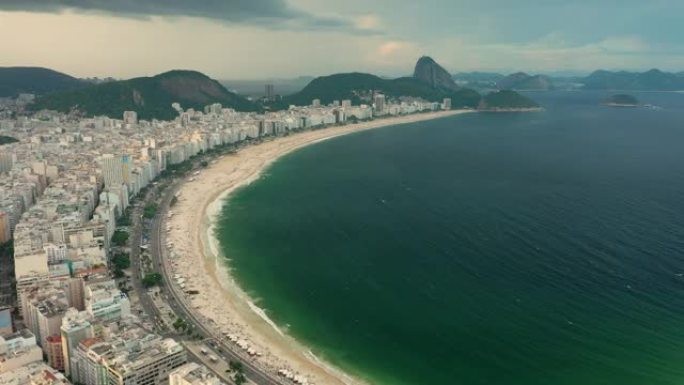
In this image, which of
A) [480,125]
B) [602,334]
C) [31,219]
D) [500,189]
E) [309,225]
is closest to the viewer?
[602,334]

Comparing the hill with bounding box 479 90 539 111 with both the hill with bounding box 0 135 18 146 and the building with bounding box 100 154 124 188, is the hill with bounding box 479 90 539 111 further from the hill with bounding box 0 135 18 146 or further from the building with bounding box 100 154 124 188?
the building with bounding box 100 154 124 188

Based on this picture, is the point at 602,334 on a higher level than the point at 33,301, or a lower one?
lower

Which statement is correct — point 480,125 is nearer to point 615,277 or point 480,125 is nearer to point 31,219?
point 615,277

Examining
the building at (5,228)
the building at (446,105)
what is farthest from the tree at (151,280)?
the building at (446,105)

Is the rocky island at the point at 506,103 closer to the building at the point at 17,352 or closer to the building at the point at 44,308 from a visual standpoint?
the building at the point at 44,308

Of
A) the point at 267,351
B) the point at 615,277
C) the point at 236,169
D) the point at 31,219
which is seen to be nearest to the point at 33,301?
the point at 267,351

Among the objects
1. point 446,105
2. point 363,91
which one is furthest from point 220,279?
point 446,105

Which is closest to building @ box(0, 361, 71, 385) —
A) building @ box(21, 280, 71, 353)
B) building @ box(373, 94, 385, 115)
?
building @ box(21, 280, 71, 353)

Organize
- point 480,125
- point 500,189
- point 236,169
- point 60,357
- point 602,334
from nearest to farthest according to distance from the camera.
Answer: point 60,357
point 602,334
point 500,189
point 236,169
point 480,125
